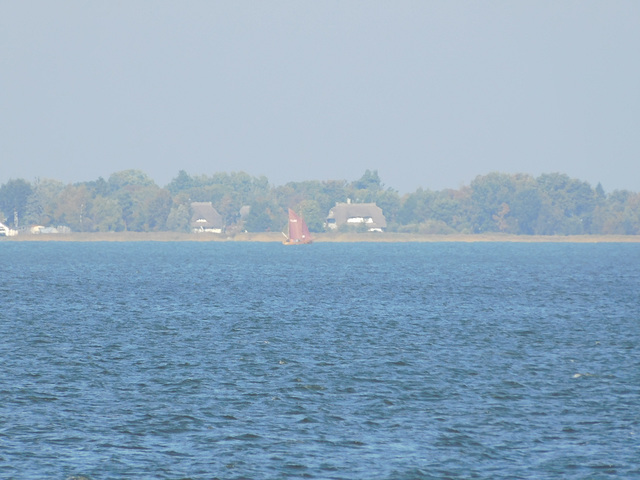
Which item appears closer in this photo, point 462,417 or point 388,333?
point 462,417

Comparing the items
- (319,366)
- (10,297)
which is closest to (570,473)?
(319,366)

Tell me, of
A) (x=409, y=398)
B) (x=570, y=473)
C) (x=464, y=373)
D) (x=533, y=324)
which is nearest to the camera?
(x=570, y=473)

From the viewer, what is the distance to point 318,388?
3575 centimetres

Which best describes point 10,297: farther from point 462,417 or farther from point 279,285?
point 462,417

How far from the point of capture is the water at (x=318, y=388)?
25.4 m

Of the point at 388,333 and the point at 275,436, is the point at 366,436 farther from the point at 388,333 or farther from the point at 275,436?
the point at 388,333

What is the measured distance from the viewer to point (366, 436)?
28.1 metres

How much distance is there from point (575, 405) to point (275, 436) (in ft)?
36.1

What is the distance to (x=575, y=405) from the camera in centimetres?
3253

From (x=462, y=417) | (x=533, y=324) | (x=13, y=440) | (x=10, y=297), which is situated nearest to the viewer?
(x=13, y=440)

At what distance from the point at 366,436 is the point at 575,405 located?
8.60 metres

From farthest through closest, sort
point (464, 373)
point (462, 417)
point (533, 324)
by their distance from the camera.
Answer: point (533, 324)
point (464, 373)
point (462, 417)

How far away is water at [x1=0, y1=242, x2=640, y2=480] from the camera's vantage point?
25.4 meters

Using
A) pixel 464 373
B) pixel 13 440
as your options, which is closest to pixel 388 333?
pixel 464 373
